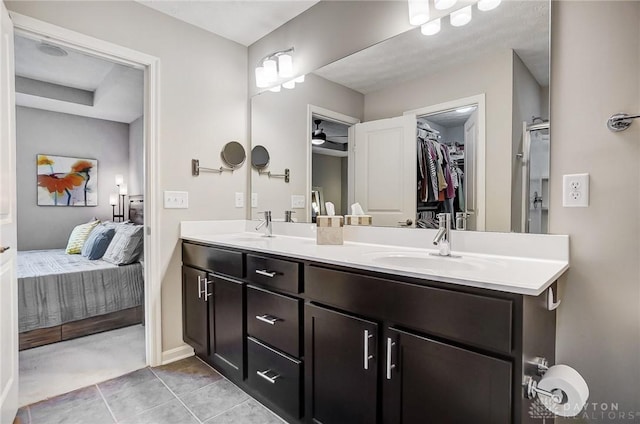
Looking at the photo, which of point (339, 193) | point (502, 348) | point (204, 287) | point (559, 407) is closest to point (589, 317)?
point (559, 407)

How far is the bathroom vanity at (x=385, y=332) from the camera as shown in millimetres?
892

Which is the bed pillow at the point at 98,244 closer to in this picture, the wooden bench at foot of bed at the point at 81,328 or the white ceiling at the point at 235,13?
the wooden bench at foot of bed at the point at 81,328

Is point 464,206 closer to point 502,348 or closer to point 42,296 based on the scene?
point 502,348

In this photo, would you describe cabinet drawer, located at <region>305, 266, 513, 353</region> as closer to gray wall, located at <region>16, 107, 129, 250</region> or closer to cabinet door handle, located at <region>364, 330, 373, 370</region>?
cabinet door handle, located at <region>364, 330, 373, 370</region>

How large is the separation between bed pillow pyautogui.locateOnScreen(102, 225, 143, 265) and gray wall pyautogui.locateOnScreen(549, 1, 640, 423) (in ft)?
10.2

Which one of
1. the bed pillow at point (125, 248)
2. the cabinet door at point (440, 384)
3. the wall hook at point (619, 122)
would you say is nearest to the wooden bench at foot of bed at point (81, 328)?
the bed pillow at point (125, 248)

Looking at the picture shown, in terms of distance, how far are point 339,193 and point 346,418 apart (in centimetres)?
123

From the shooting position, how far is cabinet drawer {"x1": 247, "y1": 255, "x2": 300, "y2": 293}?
1.44 metres

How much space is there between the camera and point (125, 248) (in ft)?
9.78

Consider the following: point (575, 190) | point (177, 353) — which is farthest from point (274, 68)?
point (177, 353)

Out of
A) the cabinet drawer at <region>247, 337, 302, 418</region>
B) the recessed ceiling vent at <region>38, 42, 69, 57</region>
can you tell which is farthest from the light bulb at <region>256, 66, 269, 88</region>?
the recessed ceiling vent at <region>38, 42, 69, 57</region>

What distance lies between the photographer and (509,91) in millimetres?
1426

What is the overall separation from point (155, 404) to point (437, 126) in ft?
6.71

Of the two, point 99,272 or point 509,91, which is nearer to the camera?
point 509,91
